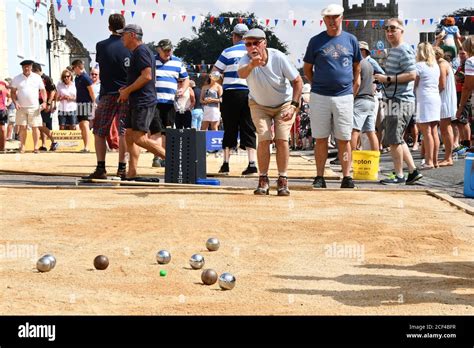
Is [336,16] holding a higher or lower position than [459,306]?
higher

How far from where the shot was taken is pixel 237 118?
47.3 feet

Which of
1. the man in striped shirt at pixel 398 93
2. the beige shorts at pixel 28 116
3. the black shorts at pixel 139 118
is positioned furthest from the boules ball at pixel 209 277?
the beige shorts at pixel 28 116

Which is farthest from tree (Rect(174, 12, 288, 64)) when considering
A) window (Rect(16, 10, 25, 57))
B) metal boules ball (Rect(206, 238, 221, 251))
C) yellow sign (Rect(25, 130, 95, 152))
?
metal boules ball (Rect(206, 238, 221, 251))

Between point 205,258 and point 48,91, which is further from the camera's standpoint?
point 48,91

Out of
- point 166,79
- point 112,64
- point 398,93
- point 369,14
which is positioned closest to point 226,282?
point 112,64

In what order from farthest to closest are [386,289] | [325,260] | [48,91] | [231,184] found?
[48,91], [231,184], [325,260], [386,289]

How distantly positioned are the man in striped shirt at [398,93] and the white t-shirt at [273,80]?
2.18 m

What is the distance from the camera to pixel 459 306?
18.3 feet

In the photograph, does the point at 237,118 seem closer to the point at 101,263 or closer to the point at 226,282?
the point at 101,263

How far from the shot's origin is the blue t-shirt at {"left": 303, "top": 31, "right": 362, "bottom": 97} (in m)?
11.9

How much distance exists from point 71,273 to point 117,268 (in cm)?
33

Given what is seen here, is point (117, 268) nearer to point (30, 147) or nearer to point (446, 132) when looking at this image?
point (446, 132)

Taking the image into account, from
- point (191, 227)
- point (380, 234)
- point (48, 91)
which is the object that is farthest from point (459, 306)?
point (48, 91)

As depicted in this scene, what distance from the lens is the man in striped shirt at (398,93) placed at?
13125mm
